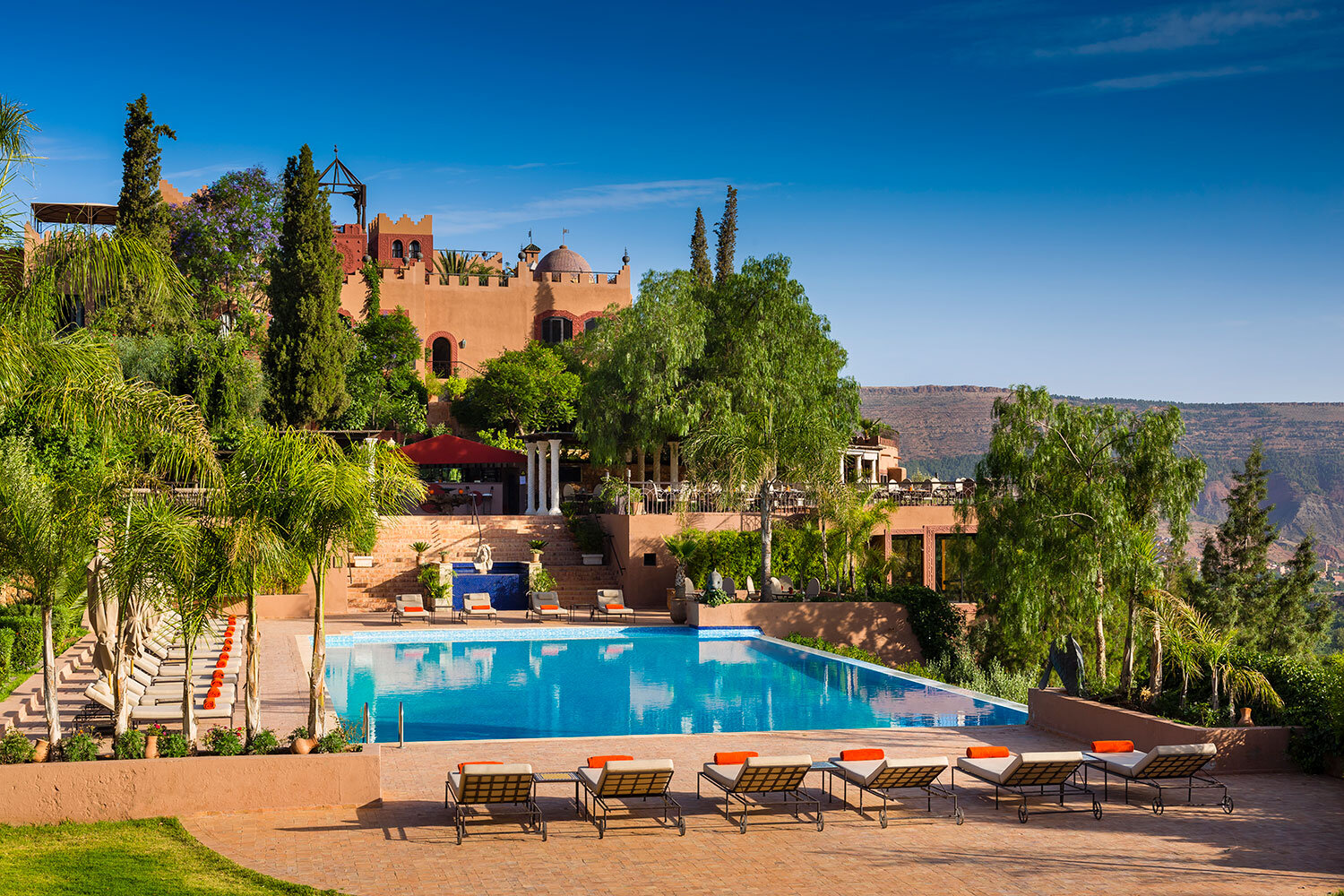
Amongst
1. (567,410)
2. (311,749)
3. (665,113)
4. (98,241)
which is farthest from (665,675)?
(567,410)

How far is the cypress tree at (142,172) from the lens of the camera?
106 ft

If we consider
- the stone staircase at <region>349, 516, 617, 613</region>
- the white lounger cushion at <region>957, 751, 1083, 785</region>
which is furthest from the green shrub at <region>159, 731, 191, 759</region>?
the stone staircase at <region>349, 516, 617, 613</region>

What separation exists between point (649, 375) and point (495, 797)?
71.9 ft

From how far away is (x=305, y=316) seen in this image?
30062 millimetres

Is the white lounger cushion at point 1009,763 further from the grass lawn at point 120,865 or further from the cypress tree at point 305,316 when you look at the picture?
the cypress tree at point 305,316

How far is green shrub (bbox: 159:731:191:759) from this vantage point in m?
8.82

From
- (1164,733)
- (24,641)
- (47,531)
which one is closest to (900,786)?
(1164,733)

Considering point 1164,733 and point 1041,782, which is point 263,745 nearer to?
point 1041,782

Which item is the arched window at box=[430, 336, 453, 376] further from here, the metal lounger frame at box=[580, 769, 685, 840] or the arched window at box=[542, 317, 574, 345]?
the metal lounger frame at box=[580, 769, 685, 840]

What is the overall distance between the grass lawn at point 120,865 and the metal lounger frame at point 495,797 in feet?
5.00

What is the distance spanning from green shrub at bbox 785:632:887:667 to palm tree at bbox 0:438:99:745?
1333 centimetres

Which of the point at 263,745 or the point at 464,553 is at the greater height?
the point at 464,553

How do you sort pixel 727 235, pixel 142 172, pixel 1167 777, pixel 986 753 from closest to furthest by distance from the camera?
pixel 1167 777 < pixel 986 753 < pixel 142 172 < pixel 727 235

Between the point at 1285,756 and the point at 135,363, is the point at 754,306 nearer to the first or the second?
the point at 135,363
